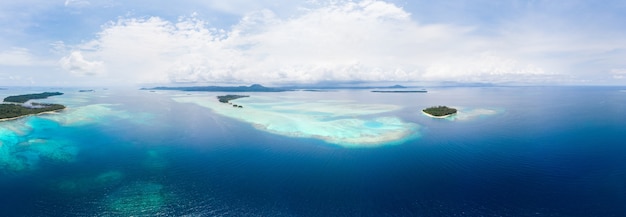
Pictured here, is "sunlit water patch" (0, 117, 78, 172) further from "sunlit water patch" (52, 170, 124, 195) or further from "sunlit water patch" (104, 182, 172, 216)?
"sunlit water patch" (104, 182, 172, 216)

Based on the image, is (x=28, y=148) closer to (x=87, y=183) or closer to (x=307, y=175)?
(x=87, y=183)

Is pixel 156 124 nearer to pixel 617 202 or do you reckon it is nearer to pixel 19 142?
pixel 19 142

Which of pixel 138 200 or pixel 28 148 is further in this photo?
pixel 28 148

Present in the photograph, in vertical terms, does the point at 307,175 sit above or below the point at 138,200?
above

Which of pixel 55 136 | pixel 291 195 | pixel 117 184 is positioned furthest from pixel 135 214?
pixel 55 136

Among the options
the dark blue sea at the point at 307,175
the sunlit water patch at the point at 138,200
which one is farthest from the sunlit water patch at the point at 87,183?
the sunlit water patch at the point at 138,200

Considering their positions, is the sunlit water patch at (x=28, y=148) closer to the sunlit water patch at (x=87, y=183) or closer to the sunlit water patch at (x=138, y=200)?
the sunlit water patch at (x=87, y=183)

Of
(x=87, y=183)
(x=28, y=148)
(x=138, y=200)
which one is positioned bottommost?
(x=138, y=200)

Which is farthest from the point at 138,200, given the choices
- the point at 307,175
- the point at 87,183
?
the point at 307,175

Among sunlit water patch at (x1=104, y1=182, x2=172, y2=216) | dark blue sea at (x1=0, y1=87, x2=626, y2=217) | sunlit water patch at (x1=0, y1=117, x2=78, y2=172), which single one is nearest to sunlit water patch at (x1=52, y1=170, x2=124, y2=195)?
dark blue sea at (x1=0, y1=87, x2=626, y2=217)

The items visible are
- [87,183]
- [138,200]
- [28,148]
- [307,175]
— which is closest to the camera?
[138,200]
